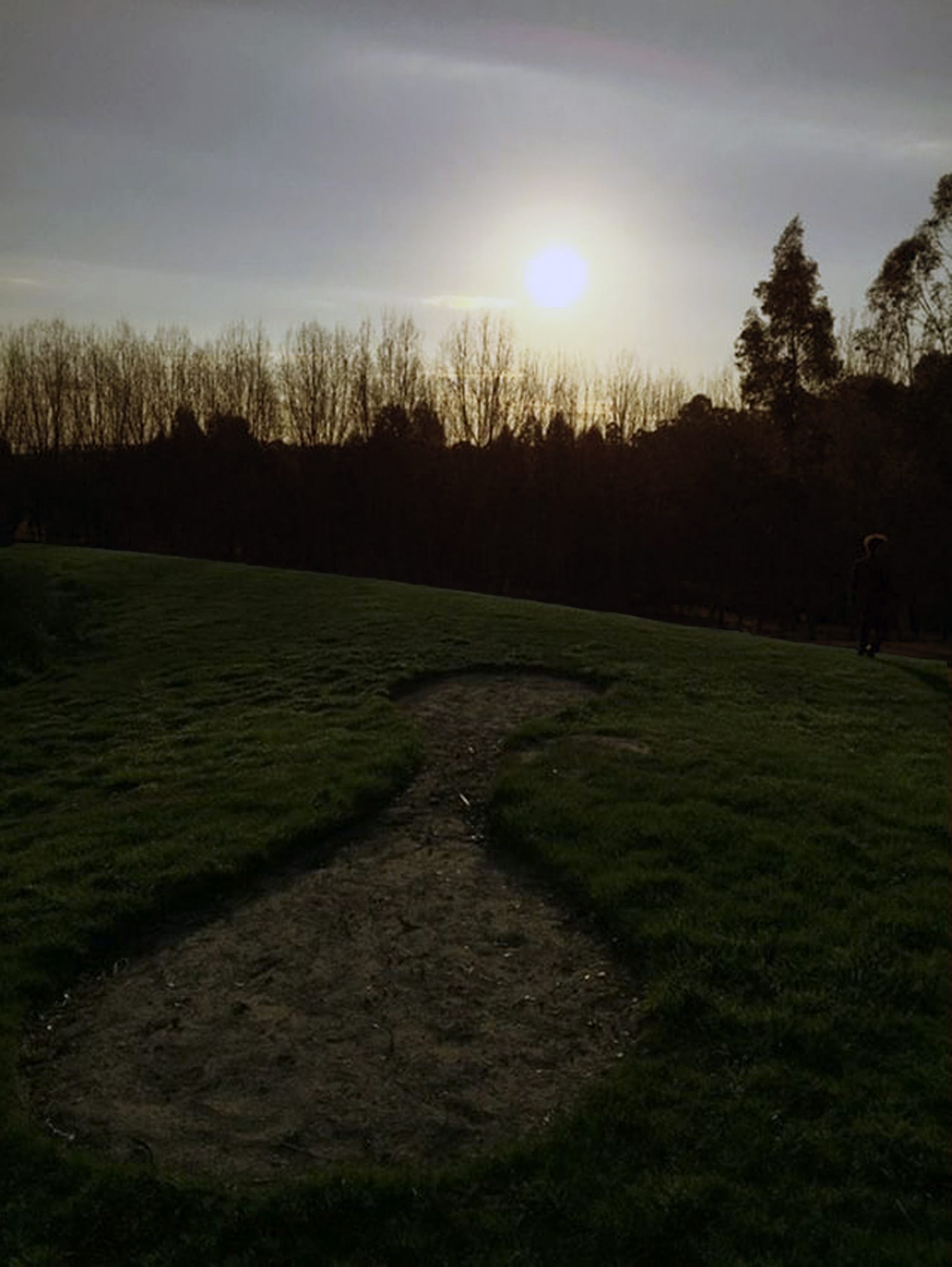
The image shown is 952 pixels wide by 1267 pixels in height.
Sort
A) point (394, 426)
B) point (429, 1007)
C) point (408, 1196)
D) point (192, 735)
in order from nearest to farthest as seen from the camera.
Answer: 1. point (408, 1196)
2. point (429, 1007)
3. point (192, 735)
4. point (394, 426)

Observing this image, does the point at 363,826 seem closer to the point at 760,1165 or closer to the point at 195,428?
the point at 760,1165

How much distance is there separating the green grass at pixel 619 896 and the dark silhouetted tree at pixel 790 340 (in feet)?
103

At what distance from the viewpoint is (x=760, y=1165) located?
16.3 ft

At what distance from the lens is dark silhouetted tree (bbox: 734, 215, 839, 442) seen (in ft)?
152

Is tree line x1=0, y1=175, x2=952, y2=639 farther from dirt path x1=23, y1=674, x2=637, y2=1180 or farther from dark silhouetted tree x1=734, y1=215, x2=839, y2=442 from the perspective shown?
dirt path x1=23, y1=674, x2=637, y2=1180

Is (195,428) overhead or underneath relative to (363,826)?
overhead

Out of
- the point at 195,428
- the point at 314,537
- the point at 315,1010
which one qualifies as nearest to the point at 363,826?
the point at 315,1010

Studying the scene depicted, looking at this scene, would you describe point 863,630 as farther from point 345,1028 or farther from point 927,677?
point 345,1028

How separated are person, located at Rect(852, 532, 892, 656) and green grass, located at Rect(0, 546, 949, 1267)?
97 cm

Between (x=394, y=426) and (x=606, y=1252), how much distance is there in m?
54.3

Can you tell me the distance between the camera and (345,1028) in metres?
6.48

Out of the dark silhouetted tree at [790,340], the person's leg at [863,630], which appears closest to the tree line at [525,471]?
the dark silhouetted tree at [790,340]

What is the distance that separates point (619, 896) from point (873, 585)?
11.4 m

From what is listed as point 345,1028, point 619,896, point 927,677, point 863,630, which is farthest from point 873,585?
point 345,1028
